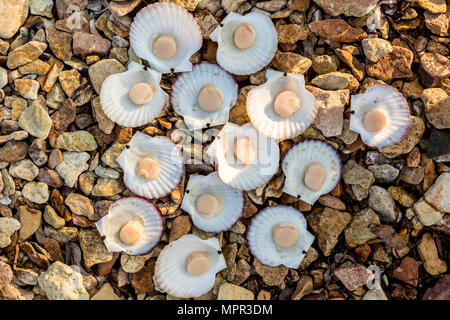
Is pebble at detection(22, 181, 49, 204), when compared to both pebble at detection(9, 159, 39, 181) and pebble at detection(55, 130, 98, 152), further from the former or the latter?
pebble at detection(55, 130, 98, 152)

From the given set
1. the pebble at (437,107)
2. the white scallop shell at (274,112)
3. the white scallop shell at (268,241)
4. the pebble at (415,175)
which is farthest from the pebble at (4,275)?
the pebble at (437,107)

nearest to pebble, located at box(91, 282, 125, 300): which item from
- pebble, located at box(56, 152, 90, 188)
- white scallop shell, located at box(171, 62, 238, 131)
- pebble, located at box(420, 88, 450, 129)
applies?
pebble, located at box(56, 152, 90, 188)

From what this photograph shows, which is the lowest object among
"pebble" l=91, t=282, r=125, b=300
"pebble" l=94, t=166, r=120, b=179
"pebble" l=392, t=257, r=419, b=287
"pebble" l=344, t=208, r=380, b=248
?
"pebble" l=91, t=282, r=125, b=300

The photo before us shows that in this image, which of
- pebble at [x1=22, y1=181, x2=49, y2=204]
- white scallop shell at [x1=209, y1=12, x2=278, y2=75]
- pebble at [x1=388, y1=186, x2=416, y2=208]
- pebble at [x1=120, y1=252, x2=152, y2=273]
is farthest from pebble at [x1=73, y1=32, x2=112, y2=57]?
pebble at [x1=388, y1=186, x2=416, y2=208]

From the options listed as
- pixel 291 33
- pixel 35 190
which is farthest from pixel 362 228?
pixel 35 190

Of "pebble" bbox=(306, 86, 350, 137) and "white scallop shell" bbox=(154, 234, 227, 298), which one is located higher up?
"pebble" bbox=(306, 86, 350, 137)

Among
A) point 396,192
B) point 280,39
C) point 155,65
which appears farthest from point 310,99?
point 155,65
